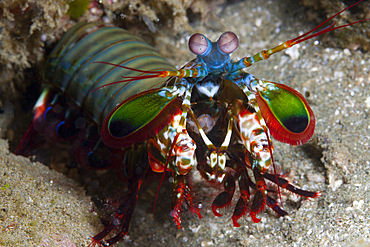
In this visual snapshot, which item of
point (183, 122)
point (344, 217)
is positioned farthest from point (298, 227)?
point (183, 122)

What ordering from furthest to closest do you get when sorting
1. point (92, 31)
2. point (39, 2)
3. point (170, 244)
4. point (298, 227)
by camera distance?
1. point (92, 31)
2. point (39, 2)
3. point (170, 244)
4. point (298, 227)

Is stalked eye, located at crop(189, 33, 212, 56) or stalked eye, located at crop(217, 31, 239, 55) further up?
stalked eye, located at crop(217, 31, 239, 55)

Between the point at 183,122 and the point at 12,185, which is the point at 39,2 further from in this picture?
the point at 183,122

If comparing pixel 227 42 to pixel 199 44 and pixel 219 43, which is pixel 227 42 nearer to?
pixel 219 43

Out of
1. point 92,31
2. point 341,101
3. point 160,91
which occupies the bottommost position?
point 160,91

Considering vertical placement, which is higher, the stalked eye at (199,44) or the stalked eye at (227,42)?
the stalked eye at (227,42)

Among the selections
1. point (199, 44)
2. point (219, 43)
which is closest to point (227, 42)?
point (219, 43)

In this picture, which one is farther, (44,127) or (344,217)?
(44,127)

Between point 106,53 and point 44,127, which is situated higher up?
point 106,53
